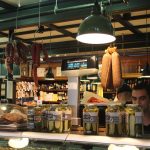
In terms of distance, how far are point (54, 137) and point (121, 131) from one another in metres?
0.57

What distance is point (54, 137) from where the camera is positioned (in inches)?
103

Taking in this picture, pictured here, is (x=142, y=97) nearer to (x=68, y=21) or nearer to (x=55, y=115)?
(x=55, y=115)

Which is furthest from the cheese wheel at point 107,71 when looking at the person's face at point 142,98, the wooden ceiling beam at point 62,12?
the wooden ceiling beam at point 62,12

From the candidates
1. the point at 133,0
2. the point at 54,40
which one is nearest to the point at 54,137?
the point at 133,0

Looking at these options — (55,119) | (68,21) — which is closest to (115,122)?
(55,119)

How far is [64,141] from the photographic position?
256 cm

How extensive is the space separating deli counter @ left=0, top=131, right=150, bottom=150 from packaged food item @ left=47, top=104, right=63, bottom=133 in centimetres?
9

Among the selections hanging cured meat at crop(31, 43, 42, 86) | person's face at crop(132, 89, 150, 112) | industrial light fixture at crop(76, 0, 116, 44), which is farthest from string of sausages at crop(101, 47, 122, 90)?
hanging cured meat at crop(31, 43, 42, 86)

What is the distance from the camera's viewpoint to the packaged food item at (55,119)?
109 inches

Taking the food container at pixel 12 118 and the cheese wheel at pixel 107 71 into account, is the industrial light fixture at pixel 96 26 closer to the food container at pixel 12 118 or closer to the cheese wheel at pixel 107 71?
the cheese wheel at pixel 107 71

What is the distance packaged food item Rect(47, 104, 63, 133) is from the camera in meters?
2.78

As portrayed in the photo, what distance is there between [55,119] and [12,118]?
585 millimetres

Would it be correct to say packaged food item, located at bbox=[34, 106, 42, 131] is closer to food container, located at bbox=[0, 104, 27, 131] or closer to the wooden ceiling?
food container, located at bbox=[0, 104, 27, 131]

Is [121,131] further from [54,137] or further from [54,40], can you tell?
[54,40]
